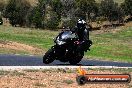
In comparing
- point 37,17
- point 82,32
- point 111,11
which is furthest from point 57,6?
point 82,32

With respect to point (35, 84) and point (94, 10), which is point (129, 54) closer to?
point (35, 84)

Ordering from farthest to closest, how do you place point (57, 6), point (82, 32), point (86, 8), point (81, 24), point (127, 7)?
point (57, 6), point (86, 8), point (127, 7), point (82, 32), point (81, 24)

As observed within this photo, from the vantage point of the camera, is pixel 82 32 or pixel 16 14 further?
pixel 16 14

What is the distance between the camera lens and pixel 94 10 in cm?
11350

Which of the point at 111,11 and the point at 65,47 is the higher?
the point at 65,47

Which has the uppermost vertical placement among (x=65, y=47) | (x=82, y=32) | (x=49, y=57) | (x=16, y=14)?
(x=82, y=32)

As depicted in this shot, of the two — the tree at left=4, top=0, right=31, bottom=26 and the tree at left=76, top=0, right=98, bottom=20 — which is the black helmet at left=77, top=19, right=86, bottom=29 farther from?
the tree at left=76, top=0, right=98, bottom=20

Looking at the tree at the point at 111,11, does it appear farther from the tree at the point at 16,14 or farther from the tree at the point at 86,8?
the tree at the point at 16,14

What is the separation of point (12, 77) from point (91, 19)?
332 ft

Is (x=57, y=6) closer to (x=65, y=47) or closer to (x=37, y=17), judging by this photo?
(x=37, y=17)

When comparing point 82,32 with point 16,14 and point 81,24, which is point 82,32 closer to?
point 81,24

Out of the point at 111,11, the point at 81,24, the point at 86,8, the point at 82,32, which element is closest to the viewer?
the point at 81,24

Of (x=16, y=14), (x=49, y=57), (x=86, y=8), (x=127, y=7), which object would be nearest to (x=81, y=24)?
(x=49, y=57)

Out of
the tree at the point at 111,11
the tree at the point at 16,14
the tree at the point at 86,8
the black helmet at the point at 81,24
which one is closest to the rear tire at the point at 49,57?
the black helmet at the point at 81,24
